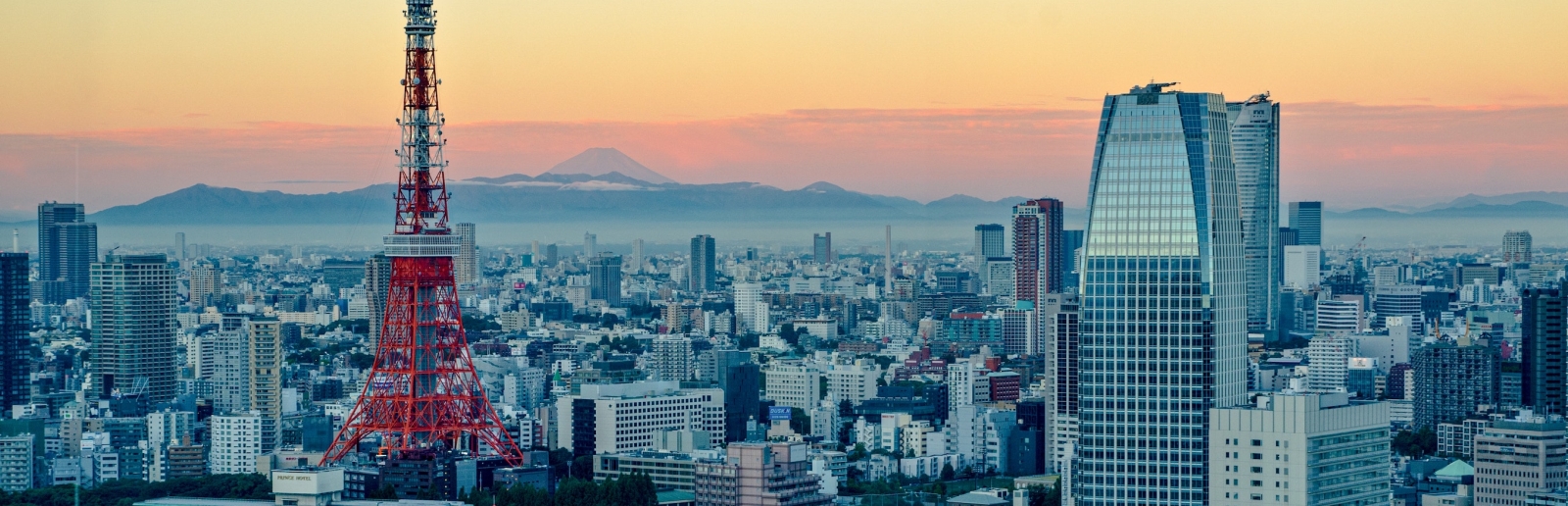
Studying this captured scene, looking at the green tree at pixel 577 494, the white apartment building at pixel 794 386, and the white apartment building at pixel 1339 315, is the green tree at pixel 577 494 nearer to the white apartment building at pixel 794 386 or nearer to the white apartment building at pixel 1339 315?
the white apartment building at pixel 794 386

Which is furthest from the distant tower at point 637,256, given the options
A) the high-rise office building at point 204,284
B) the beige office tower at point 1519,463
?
the beige office tower at point 1519,463

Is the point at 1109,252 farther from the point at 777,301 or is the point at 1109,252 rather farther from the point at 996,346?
the point at 777,301

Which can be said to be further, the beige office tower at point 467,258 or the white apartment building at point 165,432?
the beige office tower at point 467,258

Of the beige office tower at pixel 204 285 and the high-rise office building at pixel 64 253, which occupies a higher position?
the high-rise office building at pixel 64 253

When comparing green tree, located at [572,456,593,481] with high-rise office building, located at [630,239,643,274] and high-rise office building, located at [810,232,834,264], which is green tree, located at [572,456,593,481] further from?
high-rise office building, located at [630,239,643,274]

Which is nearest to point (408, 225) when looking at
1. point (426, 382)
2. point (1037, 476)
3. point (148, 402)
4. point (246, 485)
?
point (426, 382)

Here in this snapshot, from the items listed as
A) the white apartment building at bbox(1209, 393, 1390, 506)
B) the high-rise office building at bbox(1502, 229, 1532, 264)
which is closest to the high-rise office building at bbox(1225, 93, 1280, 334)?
the high-rise office building at bbox(1502, 229, 1532, 264)

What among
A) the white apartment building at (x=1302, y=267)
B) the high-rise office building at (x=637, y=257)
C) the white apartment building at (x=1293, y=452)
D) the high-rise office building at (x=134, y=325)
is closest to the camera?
the white apartment building at (x=1293, y=452)
